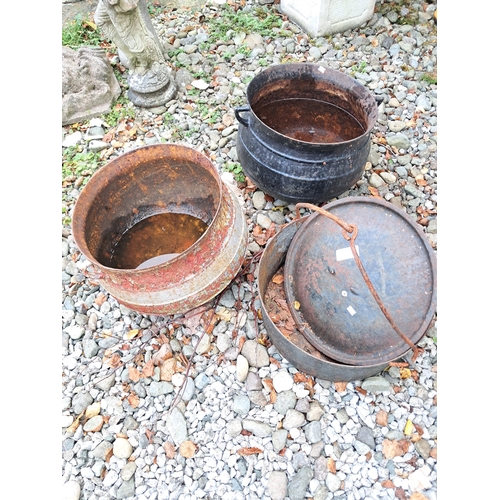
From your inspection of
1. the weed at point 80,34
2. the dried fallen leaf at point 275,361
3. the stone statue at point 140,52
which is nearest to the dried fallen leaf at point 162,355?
the dried fallen leaf at point 275,361

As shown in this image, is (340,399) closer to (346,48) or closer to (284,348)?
(284,348)

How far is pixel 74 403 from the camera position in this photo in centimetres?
239

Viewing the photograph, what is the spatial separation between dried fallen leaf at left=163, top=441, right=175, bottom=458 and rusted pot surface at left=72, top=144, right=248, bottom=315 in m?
0.73

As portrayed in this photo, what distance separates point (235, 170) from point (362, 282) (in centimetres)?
159

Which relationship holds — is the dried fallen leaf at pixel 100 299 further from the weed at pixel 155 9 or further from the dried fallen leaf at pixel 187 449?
the weed at pixel 155 9

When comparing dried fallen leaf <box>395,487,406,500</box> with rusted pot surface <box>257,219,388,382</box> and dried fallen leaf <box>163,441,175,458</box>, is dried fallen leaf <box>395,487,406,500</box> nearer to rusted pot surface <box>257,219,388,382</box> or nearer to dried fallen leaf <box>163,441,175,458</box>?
rusted pot surface <box>257,219,388,382</box>

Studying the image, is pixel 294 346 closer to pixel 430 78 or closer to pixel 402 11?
pixel 430 78

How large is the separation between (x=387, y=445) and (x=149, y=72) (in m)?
3.52

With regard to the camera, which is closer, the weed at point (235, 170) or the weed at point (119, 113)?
the weed at point (235, 170)

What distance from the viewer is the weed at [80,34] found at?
171 inches

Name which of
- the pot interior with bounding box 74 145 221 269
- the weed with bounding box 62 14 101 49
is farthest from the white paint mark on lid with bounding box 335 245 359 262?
the weed with bounding box 62 14 101 49

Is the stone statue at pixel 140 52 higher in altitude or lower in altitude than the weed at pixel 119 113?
higher

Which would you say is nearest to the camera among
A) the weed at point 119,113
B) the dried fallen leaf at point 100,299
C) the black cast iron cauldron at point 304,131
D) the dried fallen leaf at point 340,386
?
the dried fallen leaf at point 340,386

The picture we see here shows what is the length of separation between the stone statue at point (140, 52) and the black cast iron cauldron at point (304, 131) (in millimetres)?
1185
